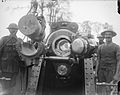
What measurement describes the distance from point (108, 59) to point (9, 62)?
172 cm

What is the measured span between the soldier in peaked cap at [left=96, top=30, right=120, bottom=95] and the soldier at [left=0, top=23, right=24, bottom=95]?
1458mm

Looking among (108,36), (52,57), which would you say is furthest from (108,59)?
(52,57)

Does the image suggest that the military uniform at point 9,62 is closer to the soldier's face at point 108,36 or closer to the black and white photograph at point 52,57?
the black and white photograph at point 52,57

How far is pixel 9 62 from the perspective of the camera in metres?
4.41

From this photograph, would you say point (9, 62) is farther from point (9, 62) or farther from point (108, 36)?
point (108, 36)

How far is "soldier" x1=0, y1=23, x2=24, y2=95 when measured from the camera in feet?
14.3

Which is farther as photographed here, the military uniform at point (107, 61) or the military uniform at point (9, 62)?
the military uniform at point (107, 61)

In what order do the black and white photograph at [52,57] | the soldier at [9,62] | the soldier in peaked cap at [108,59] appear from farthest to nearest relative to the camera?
the soldier in peaked cap at [108,59], the soldier at [9,62], the black and white photograph at [52,57]

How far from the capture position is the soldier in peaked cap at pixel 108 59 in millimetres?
4707

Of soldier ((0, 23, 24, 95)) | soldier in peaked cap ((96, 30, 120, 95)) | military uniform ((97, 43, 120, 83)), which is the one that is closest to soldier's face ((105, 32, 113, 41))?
soldier in peaked cap ((96, 30, 120, 95))

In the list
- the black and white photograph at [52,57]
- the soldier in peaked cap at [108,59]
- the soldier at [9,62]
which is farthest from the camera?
the soldier in peaked cap at [108,59]

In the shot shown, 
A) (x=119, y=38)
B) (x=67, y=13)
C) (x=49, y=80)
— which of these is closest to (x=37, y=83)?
(x=49, y=80)

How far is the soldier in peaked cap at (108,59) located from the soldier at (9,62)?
146cm

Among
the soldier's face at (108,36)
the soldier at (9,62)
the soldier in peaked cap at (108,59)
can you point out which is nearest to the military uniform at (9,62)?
the soldier at (9,62)
